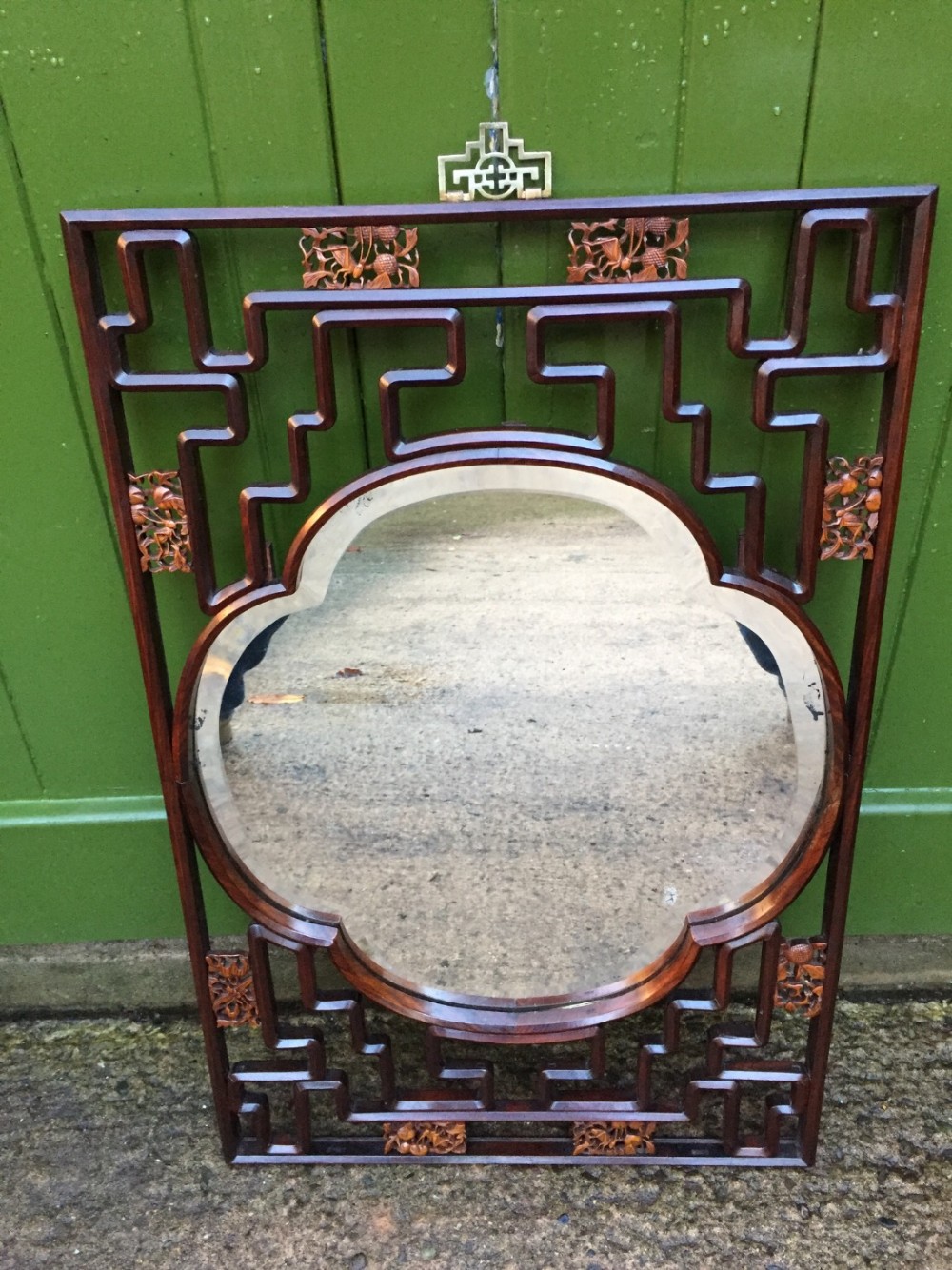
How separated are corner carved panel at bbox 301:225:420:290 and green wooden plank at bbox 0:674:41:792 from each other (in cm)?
71

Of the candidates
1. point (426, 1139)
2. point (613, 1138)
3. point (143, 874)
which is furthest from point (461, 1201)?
point (143, 874)

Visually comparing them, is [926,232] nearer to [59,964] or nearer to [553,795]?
[553,795]

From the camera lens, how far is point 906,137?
0.90 metres

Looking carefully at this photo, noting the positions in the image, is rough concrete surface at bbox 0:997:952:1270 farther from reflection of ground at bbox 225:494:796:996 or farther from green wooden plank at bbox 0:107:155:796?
green wooden plank at bbox 0:107:155:796

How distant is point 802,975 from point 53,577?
41.2 inches

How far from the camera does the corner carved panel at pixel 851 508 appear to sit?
3.05ft

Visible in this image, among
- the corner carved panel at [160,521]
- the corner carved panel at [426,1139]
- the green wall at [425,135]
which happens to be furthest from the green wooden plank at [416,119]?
the corner carved panel at [426,1139]

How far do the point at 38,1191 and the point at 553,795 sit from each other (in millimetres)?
833

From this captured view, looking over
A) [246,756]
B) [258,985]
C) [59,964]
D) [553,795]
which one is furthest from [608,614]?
[59,964]

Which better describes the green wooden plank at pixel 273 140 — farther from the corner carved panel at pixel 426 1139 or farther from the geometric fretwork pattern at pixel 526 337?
the corner carved panel at pixel 426 1139

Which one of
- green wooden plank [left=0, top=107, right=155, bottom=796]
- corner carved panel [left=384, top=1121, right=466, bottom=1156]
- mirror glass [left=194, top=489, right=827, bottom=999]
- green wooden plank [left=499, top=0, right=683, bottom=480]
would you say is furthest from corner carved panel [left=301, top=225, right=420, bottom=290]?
corner carved panel [left=384, top=1121, right=466, bottom=1156]

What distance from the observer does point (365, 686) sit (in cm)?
109

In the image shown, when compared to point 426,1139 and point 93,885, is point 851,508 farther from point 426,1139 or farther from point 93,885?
point 93,885

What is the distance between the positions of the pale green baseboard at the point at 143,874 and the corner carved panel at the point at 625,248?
30.5 inches
